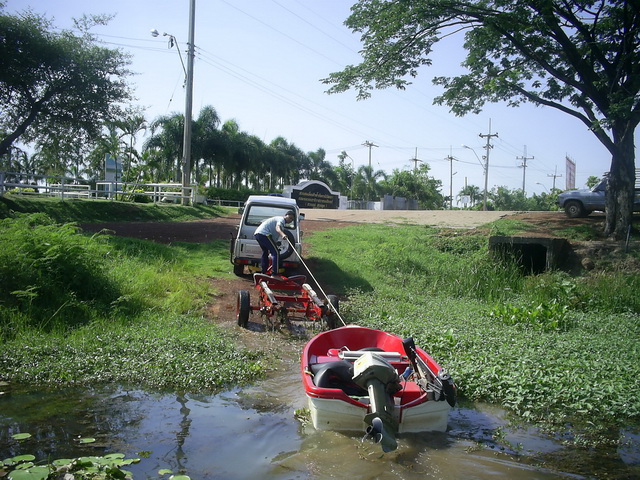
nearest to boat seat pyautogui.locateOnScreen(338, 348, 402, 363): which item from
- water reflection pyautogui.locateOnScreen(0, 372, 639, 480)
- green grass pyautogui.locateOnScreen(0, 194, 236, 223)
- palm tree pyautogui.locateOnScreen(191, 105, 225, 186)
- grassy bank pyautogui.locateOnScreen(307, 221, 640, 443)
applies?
water reflection pyautogui.locateOnScreen(0, 372, 639, 480)

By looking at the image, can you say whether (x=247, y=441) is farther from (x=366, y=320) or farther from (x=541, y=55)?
(x=541, y=55)

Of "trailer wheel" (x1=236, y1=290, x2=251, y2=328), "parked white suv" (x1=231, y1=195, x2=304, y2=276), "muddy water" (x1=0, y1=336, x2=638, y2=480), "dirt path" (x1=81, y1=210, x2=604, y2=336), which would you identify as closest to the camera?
"muddy water" (x1=0, y1=336, x2=638, y2=480)

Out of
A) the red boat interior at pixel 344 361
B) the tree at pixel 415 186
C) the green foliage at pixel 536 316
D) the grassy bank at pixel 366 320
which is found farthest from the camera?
the tree at pixel 415 186

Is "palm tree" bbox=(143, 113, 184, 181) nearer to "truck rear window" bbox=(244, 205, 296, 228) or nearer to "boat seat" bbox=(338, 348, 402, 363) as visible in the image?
"truck rear window" bbox=(244, 205, 296, 228)

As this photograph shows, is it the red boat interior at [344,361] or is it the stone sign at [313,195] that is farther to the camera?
the stone sign at [313,195]

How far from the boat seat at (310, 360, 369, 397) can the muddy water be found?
1.67 ft

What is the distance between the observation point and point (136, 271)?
11.5 meters

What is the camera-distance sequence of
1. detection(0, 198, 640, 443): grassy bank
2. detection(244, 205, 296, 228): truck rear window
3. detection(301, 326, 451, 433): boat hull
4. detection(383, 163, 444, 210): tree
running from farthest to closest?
detection(383, 163, 444, 210): tree
detection(244, 205, 296, 228): truck rear window
detection(0, 198, 640, 443): grassy bank
detection(301, 326, 451, 433): boat hull

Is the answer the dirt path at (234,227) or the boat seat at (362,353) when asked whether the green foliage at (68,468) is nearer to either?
the boat seat at (362,353)

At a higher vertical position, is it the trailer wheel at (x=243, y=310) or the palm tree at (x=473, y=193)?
the palm tree at (x=473, y=193)

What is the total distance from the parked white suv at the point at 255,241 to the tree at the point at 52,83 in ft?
43.2

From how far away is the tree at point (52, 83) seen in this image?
20.4 meters

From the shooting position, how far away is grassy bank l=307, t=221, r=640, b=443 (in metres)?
6.37

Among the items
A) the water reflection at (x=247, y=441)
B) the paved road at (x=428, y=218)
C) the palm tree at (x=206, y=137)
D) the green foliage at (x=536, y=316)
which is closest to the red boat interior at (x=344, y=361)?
the water reflection at (x=247, y=441)
